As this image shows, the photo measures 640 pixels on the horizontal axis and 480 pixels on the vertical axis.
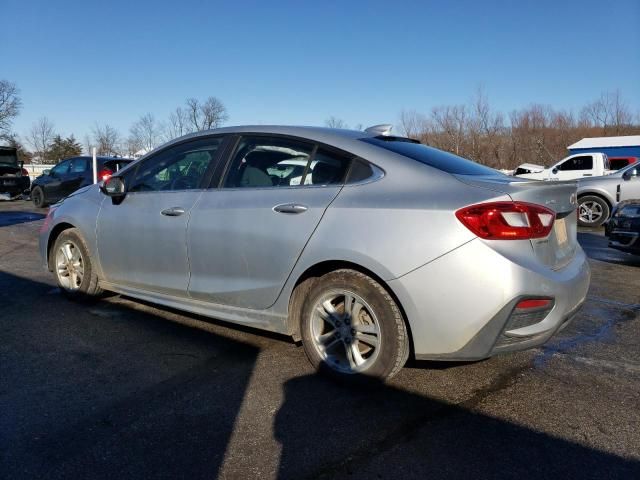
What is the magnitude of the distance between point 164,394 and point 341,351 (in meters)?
1.06

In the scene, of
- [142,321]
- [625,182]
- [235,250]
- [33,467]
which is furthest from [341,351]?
[625,182]

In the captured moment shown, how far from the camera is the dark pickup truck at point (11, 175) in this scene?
17.7 meters

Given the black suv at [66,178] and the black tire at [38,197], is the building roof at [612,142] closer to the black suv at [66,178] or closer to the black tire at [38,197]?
the black suv at [66,178]

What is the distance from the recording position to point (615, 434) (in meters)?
2.50

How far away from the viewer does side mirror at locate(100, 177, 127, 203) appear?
4.18 meters

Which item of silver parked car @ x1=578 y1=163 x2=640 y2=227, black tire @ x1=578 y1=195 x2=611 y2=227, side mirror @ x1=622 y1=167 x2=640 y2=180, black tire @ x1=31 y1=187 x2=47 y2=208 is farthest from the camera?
black tire @ x1=31 y1=187 x2=47 y2=208

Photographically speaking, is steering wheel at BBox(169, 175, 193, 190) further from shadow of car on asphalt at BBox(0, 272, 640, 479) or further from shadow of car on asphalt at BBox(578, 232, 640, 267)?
shadow of car on asphalt at BBox(578, 232, 640, 267)

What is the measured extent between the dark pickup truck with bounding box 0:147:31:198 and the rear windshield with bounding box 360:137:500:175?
1822 centimetres

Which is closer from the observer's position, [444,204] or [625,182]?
[444,204]

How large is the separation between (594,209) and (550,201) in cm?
1035

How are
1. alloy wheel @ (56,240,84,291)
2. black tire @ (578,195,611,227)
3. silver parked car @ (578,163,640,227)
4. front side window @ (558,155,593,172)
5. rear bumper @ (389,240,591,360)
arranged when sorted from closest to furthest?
rear bumper @ (389,240,591,360) < alloy wheel @ (56,240,84,291) < silver parked car @ (578,163,640,227) < black tire @ (578,195,611,227) < front side window @ (558,155,593,172)

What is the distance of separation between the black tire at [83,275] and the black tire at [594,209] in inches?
432

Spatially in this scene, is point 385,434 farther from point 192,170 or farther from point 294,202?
point 192,170

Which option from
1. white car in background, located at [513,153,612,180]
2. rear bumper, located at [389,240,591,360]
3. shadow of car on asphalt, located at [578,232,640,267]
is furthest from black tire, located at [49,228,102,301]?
white car in background, located at [513,153,612,180]
